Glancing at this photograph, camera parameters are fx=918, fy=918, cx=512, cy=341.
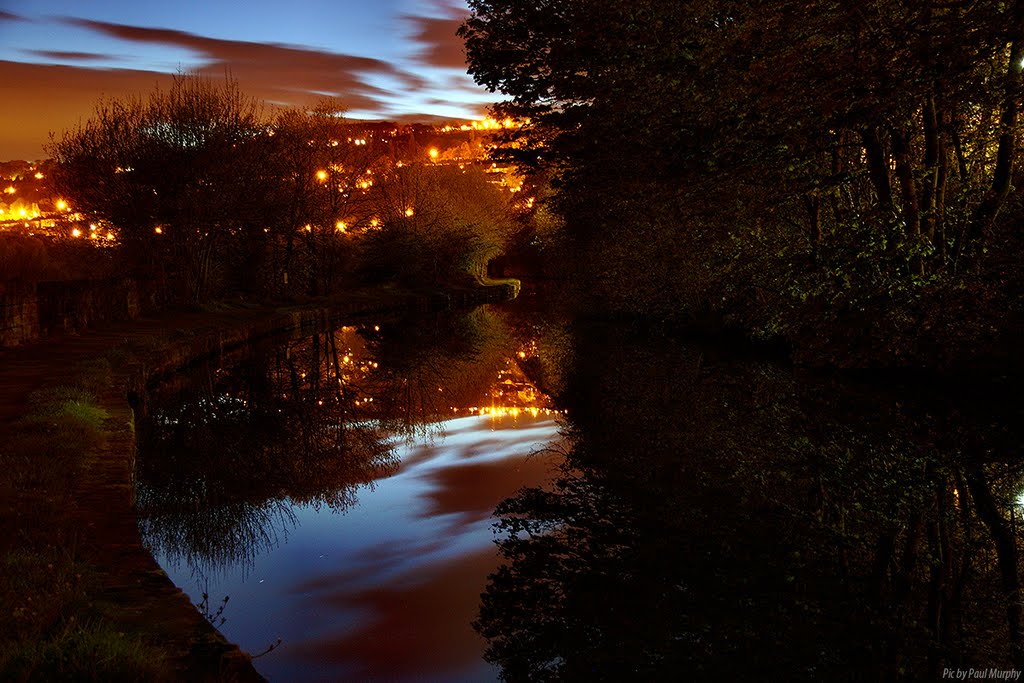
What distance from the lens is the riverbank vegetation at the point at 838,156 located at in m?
11.8

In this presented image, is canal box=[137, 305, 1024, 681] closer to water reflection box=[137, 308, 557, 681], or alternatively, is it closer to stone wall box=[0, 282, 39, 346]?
water reflection box=[137, 308, 557, 681]

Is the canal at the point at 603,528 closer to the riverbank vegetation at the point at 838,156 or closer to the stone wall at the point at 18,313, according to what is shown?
the riverbank vegetation at the point at 838,156

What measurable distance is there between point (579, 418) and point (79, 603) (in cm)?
1083

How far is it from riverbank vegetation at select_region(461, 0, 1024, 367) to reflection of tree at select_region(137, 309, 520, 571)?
640cm

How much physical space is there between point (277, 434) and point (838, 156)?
10654 millimetres

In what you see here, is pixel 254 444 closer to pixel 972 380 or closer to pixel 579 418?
pixel 579 418

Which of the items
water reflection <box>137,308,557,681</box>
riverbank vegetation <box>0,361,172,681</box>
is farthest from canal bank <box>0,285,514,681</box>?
water reflection <box>137,308,557,681</box>

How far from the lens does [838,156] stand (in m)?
16.1

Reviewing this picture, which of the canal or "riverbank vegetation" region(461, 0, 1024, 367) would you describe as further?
"riverbank vegetation" region(461, 0, 1024, 367)

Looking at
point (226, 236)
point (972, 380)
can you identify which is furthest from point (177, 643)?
point (226, 236)

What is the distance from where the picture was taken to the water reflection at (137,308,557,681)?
686cm

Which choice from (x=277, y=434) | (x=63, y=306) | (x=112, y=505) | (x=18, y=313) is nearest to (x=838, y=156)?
(x=277, y=434)

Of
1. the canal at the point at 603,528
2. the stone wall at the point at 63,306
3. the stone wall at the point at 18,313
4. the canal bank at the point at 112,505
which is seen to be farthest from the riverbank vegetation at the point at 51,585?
the stone wall at the point at 63,306

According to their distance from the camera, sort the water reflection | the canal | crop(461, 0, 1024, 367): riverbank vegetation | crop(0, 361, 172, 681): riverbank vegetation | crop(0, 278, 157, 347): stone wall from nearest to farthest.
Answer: crop(0, 361, 172, 681): riverbank vegetation < the canal < the water reflection < crop(461, 0, 1024, 367): riverbank vegetation < crop(0, 278, 157, 347): stone wall
